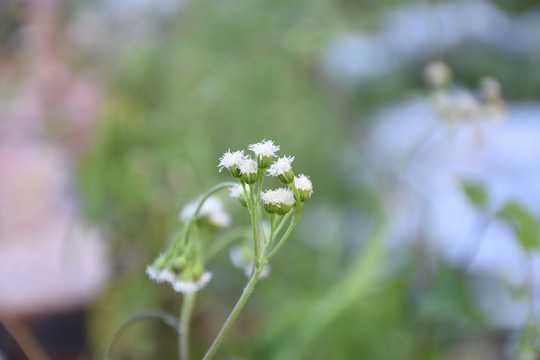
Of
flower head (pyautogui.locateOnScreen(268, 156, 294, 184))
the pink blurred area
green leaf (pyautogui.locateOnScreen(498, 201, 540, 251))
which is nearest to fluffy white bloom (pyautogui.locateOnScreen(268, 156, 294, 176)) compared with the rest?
flower head (pyautogui.locateOnScreen(268, 156, 294, 184))

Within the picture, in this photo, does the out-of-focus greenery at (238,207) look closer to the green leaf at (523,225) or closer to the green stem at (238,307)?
the green leaf at (523,225)

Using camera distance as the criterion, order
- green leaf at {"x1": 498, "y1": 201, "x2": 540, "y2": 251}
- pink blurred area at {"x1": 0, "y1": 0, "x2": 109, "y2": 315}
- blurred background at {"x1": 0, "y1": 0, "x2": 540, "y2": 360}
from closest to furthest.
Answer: green leaf at {"x1": 498, "y1": 201, "x2": 540, "y2": 251}, blurred background at {"x1": 0, "y1": 0, "x2": 540, "y2": 360}, pink blurred area at {"x1": 0, "y1": 0, "x2": 109, "y2": 315}

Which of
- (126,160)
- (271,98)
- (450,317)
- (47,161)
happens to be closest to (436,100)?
(450,317)

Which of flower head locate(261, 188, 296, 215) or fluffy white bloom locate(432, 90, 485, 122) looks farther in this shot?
fluffy white bloom locate(432, 90, 485, 122)

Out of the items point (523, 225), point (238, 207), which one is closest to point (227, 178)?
point (238, 207)

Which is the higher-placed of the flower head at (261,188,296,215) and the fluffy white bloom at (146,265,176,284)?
the flower head at (261,188,296,215)

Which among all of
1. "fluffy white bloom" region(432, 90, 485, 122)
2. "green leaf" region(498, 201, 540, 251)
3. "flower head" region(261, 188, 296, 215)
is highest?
"fluffy white bloom" region(432, 90, 485, 122)

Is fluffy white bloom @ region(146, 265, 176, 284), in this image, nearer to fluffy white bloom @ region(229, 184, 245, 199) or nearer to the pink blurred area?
fluffy white bloom @ region(229, 184, 245, 199)
